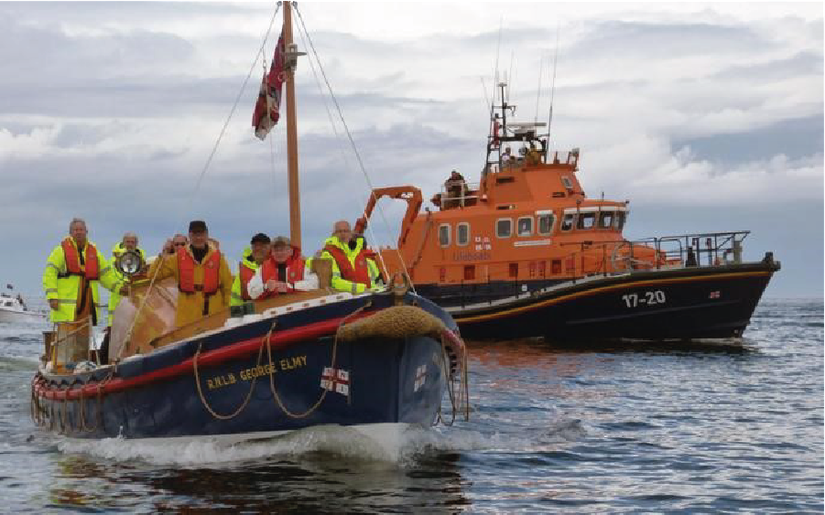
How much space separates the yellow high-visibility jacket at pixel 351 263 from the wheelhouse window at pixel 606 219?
15.7 meters

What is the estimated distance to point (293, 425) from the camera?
10359mm

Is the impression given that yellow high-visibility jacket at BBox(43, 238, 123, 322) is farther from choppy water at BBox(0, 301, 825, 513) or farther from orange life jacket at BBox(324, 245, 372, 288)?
orange life jacket at BBox(324, 245, 372, 288)

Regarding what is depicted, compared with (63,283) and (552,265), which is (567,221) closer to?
(552,265)

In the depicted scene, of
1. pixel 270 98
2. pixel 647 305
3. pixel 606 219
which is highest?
pixel 270 98

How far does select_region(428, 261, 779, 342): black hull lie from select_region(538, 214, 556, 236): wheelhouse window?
1752mm

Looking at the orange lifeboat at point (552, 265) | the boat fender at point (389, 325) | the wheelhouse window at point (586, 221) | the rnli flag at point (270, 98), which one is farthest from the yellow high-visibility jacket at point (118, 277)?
the wheelhouse window at point (586, 221)

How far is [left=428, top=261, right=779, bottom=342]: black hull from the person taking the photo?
24953mm

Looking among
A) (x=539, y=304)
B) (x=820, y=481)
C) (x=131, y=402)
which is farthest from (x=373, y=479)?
(x=539, y=304)

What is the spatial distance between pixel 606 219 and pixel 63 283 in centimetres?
1649

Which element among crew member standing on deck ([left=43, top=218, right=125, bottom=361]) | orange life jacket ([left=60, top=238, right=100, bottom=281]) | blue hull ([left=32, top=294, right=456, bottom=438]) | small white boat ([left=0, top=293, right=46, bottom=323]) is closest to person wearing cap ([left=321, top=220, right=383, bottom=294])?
blue hull ([left=32, top=294, right=456, bottom=438])

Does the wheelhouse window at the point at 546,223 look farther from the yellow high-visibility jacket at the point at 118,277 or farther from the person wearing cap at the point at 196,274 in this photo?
the person wearing cap at the point at 196,274

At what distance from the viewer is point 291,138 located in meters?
12.4

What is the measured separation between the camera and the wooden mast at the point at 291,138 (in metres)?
12.3

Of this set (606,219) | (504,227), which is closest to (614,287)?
(606,219)
